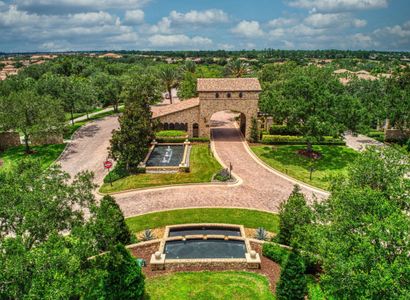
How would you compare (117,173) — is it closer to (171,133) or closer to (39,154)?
(171,133)

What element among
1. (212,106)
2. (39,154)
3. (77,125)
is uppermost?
(212,106)

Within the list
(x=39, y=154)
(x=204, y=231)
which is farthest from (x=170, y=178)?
(x=39, y=154)

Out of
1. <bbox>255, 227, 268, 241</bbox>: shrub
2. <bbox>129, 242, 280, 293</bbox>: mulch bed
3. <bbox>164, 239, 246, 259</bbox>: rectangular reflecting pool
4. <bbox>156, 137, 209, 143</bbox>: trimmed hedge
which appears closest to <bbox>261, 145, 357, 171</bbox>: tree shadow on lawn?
<bbox>156, 137, 209, 143</bbox>: trimmed hedge

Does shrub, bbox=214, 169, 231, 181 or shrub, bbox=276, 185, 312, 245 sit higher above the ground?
shrub, bbox=276, 185, 312, 245

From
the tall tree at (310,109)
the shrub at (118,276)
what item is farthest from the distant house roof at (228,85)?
the shrub at (118,276)

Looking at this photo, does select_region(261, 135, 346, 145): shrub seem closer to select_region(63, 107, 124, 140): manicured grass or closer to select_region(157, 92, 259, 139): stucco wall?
select_region(157, 92, 259, 139): stucco wall

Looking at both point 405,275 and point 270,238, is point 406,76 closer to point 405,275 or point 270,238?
point 270,238

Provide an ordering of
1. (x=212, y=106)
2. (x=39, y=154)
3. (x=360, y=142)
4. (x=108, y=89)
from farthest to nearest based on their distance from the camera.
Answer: (x=108, y=89) < (x=360, y=142) < (x=212, y=106) < (x=39, y=154)
